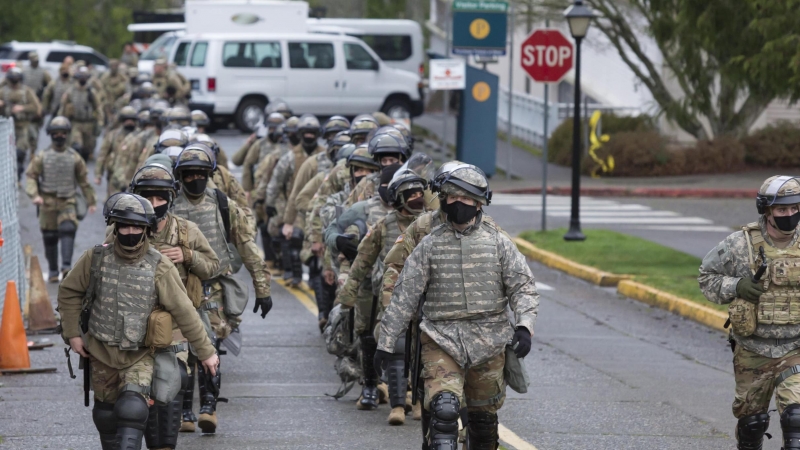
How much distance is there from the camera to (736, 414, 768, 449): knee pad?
7680 mm

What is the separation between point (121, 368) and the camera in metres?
7.13

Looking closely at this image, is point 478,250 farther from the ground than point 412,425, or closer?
farther from the ground

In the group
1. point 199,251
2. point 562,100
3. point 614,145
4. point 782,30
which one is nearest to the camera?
point 199,251

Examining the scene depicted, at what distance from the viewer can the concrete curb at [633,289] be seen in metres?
14.6

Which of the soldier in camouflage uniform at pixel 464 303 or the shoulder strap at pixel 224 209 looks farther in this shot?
the shoulder strap at pixel 224 209

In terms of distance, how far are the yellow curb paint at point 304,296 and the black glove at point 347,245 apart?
4.11m

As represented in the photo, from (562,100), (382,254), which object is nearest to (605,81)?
(562,100)

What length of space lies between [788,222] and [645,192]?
18.8 m

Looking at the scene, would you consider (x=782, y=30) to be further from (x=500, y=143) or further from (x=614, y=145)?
(x=500, y=143)

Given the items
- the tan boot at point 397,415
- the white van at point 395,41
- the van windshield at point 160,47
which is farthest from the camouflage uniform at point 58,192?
the white van at point 395,41

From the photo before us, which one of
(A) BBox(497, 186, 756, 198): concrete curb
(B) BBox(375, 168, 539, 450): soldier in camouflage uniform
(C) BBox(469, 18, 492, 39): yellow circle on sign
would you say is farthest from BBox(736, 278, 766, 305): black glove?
(A) BBox(497, 186, 756, 198): concrete curb

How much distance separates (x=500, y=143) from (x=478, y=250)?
26.7 m

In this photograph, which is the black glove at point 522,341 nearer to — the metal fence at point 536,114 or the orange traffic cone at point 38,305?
the orange traffic cone at point 38,305

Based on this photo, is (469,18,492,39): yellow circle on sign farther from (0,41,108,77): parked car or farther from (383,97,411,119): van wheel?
(0,41,108,77): parked car
